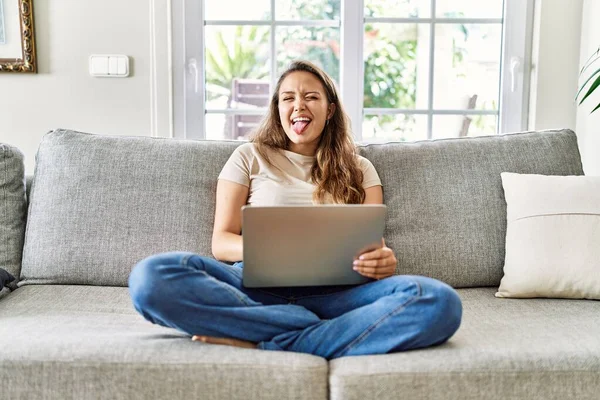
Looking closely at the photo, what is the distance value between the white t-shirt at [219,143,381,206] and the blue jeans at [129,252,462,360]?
17.3 inches

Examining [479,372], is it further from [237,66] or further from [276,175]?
[237,66]

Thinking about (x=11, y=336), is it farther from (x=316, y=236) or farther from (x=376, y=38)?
(x=376, y=38)

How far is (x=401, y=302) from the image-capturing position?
1.41 m

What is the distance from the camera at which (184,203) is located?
6.52 feet

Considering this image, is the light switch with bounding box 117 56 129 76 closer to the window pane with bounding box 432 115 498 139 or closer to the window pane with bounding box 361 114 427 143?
the window pane with bounding box 361 114 427 143

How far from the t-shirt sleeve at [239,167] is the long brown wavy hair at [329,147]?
0.13 feet

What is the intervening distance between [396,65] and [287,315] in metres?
1.67

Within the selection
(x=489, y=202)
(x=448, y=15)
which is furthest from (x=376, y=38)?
(x=489, y=202)

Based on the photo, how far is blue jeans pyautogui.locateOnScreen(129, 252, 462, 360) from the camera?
1.40 meters

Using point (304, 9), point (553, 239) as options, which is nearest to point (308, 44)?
point (304, 9)

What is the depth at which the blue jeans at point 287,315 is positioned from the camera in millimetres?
1398

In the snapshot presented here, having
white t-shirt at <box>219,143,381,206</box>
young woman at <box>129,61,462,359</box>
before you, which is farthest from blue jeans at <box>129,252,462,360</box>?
white t-shirt at <box>219,143,381,206</box>

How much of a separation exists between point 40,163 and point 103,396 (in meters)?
0.95

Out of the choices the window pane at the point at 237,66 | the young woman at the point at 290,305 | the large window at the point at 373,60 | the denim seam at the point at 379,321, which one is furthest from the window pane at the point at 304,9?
the denim seam at the point at 379,321
